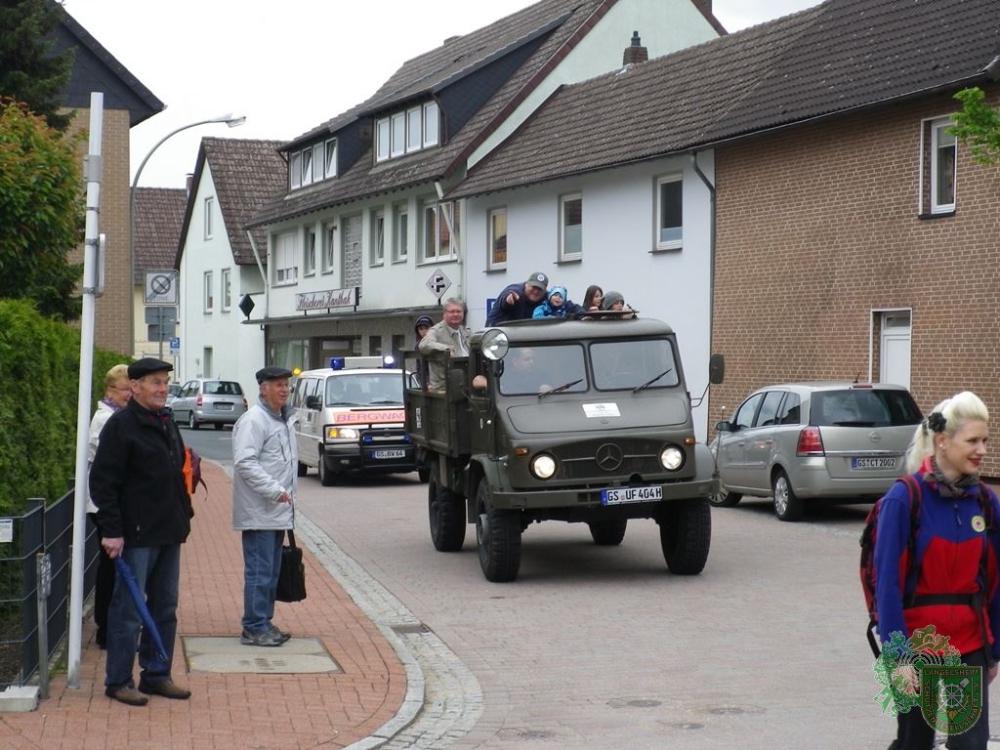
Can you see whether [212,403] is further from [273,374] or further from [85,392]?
[85,392]

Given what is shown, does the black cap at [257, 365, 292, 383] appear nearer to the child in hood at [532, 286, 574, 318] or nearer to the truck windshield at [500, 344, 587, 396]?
the truck windshield at [500, 344, 587, 396]

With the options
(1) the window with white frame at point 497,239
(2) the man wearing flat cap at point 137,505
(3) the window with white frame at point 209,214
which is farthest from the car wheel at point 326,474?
(3) the window with white frame at point 209,214

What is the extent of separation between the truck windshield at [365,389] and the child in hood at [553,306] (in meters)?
11.6

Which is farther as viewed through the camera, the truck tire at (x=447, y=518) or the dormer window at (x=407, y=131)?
the dormer window at (x=407, y=131)

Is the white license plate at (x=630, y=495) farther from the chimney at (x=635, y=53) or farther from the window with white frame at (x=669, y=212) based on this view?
the chimney at (x=635, y=53)

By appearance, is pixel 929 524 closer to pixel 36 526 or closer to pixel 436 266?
pixel 36 526

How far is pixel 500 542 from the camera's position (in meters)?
13.0

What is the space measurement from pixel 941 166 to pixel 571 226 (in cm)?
1217

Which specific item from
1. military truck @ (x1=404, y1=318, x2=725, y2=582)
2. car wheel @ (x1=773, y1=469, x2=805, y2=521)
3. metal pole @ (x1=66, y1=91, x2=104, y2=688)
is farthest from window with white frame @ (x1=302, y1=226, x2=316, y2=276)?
metal pole @ (x1=66, y1=91, x2=104, y2=688)

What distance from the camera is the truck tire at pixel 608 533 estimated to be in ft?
52.1

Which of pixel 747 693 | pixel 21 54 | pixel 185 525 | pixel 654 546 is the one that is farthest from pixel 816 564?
pixel 21 54

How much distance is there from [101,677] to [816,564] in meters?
7.69

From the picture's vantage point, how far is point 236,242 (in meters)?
57.3

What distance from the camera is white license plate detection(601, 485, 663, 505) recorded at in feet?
41.9
